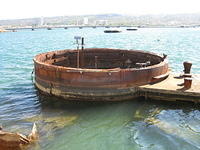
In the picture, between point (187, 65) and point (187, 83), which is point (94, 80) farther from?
point (187, 65)

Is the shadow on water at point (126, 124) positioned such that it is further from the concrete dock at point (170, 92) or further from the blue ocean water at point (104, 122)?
the concrete dock at point (170, 92)

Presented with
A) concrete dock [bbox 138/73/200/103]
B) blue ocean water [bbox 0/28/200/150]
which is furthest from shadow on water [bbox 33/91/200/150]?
concrete dock [bbox 138/73/200/103]

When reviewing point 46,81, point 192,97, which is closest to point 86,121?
point 46,81

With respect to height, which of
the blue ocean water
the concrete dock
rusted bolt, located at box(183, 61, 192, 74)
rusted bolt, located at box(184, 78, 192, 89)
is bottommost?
the blue ocean water

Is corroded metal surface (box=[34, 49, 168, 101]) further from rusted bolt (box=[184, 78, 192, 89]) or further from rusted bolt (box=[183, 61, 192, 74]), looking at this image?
rusted bolt (box=[184, 78, 192, 89])

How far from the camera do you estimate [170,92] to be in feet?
39.5

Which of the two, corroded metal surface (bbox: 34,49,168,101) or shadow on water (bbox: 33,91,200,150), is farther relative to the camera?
corroded metal surface (bbox: 34,49,168,101)

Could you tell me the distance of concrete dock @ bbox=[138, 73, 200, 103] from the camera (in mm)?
11851

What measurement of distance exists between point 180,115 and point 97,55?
8.40 meters

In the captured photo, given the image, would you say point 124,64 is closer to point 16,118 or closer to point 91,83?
point 91,83

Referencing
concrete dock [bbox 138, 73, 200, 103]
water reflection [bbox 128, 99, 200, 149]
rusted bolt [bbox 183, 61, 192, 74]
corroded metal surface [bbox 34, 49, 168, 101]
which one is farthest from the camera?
rusted bolt [bbox 183, 61, 192, 74]

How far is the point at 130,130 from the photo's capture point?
9984mm

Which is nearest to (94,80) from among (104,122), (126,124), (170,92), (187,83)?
(104,122)

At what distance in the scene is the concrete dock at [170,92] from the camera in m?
11.9
